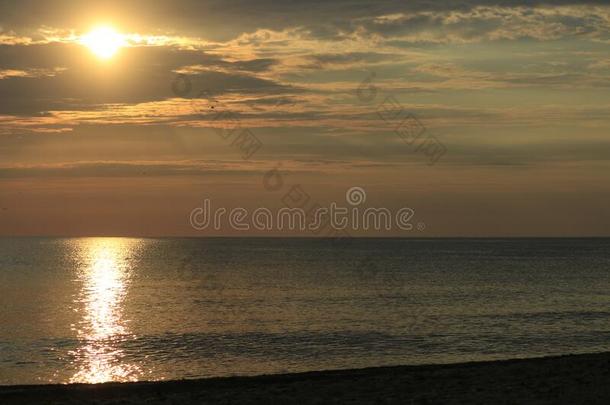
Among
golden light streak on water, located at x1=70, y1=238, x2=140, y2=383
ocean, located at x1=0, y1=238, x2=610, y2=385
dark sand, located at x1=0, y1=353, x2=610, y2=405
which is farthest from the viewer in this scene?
ocean, located at x1=0, y1=238, x2=610, y2=385

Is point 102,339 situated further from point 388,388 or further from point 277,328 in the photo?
point 388,388

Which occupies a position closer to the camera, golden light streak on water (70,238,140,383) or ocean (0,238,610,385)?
golden light streak on water (70,238,140,383)

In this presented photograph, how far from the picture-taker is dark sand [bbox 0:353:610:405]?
23.7 metres

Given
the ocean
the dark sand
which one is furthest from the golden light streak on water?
the dark sand

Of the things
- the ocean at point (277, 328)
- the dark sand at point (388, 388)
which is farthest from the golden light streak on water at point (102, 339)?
the dark sand at point (388, 388)

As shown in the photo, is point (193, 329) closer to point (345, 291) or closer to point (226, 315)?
point (226, 315)

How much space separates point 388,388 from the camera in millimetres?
26000

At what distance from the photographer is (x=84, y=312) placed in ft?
227

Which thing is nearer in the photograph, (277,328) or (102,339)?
(102,339)

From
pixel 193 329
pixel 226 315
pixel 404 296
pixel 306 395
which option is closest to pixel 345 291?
pixel 404 296

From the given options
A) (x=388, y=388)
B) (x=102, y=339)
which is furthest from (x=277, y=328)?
(x=388, y=388)

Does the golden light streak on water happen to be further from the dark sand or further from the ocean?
the dark sand

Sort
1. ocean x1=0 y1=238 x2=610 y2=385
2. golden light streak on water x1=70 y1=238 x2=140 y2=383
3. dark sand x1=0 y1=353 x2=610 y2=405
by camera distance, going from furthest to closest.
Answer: ocean x1=0 y1=238 x2=610 y2=385
golden light streak on water x1=70 y1=238 x2=140 y2=383
dark sand x1=0 y1=353 x2=610 y2=405

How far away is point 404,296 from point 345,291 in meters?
10.5
